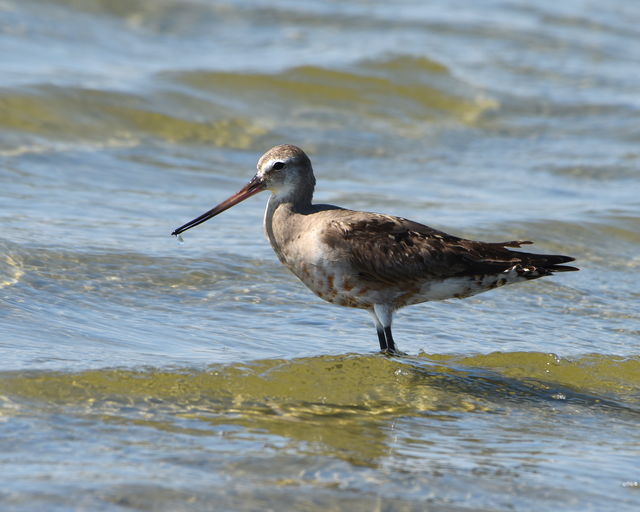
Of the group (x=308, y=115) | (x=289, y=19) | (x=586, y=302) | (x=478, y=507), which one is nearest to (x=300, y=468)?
(x=478, y=507)

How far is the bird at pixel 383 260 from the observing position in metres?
6.54

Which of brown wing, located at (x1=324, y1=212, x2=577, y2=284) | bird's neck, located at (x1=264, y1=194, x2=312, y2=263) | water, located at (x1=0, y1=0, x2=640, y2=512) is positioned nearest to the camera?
water, located at (x1=0, y1=0, x2=640, y2=512)

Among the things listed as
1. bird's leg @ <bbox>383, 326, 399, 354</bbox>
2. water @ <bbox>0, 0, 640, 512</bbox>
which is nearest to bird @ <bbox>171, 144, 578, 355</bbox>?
bird's leg @ <bbox>383, 326, 399, 354</bbox>

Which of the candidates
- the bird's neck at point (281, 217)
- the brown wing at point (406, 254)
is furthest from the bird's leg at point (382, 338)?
the bird's neck at point (281, 217)

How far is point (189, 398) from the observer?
5844 mm

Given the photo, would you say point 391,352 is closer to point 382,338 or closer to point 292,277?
point 382,338

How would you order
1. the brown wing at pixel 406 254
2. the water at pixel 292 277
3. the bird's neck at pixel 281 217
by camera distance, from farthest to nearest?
the bird's neck at pixel 281 217, the brown wing at pixel 406 254, the water at pixel 292 277

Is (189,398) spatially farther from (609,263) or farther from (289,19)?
(289,19)

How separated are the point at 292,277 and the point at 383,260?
6.79 ft

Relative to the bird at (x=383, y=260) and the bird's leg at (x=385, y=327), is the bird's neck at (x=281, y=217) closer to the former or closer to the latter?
the bird at (x=383, y=260)

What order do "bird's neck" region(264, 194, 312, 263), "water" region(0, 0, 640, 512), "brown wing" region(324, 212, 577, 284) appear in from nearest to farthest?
"water" region(0, 0, 640, 512), "brown wing" region(324, 212, 577, 284), "bird's neck" region(264, 194, 312, 263)

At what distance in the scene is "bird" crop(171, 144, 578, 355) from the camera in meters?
6.54

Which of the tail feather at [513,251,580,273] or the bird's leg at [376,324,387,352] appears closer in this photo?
the tail feather at [513,251,580,273]

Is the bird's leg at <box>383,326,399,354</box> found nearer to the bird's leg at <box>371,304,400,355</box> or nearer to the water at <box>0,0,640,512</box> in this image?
the bird's leg at <box>371,304,400,355</box>
